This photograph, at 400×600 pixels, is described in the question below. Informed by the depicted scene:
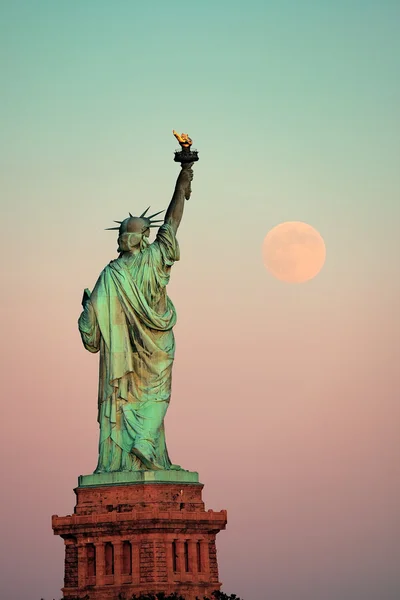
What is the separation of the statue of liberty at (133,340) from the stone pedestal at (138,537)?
0.77 meters

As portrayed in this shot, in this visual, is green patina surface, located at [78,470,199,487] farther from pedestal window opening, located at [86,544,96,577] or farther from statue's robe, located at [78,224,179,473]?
pedestal window opening, located at [86,544,96,577]

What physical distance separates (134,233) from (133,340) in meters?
2.84

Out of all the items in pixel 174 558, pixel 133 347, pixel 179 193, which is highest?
pixel 179 193

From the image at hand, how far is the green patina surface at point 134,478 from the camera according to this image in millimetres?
57125

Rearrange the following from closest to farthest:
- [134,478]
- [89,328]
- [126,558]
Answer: [126,558], [134,478], [89,328]

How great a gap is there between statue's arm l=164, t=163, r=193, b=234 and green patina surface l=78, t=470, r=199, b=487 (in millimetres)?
6731

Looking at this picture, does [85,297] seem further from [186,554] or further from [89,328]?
[186,554]

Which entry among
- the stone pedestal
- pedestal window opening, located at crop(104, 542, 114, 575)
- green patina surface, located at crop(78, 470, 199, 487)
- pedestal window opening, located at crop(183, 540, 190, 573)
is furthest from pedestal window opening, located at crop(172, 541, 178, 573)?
green patina surface, located at crop(78, 470, 199, 487)

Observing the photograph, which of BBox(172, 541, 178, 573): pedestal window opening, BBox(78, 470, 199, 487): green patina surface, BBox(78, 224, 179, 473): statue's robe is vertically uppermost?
BBox(78, 224, 179, 473): statue's robe

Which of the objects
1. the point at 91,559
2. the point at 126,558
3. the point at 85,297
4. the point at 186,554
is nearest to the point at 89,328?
the point at 85,297

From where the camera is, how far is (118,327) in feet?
193

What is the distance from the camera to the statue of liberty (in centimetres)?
5812

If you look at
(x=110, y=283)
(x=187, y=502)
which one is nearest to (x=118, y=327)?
(x=110, y=283)

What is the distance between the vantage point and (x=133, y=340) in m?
58.9
